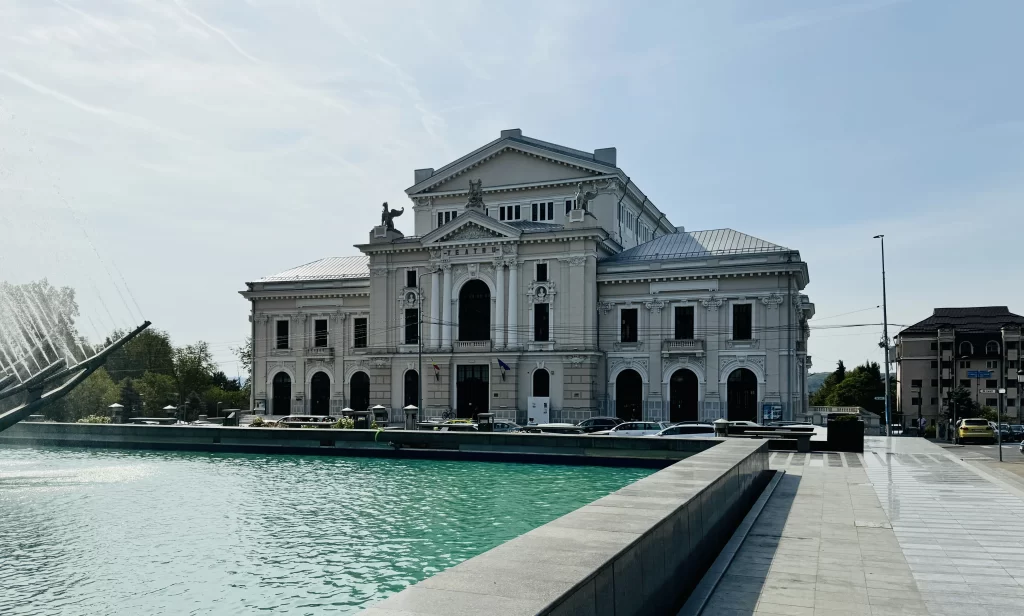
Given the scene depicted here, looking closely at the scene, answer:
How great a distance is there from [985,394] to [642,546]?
398 feet

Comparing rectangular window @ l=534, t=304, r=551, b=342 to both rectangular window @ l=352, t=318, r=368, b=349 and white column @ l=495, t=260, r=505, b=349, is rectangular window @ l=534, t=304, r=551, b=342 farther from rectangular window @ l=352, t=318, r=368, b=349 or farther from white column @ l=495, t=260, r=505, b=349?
rectangular window @ l=352, t=318, r=368, b=349

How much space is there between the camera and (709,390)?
52.1 metres

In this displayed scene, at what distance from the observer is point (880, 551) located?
12164 mm

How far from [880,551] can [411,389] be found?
48882mm

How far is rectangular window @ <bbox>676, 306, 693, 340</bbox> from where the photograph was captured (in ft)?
176

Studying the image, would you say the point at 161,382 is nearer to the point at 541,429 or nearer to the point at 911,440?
the point at 541,429

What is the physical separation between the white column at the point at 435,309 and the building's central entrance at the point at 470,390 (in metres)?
2.77

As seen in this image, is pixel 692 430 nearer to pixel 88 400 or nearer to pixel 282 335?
pixel 282 335

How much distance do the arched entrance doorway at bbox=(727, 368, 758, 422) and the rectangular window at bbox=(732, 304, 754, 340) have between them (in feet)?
7.31

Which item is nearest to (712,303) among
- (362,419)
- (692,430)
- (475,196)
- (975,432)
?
(975,432)

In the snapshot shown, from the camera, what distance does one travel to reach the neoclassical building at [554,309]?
170ft

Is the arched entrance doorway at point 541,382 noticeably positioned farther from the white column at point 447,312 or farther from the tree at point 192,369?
the tree at point 192,369

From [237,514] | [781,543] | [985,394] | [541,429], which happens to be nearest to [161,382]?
[541,429]

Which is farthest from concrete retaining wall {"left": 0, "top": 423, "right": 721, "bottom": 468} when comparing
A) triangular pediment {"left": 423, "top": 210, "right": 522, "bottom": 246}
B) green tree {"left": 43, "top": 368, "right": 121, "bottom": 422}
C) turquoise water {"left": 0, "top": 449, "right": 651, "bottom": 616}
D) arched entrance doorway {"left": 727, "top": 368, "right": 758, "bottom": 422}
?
triangular pediment {"left": 423, "top": 210, "right": 522, "bottom": 246}
